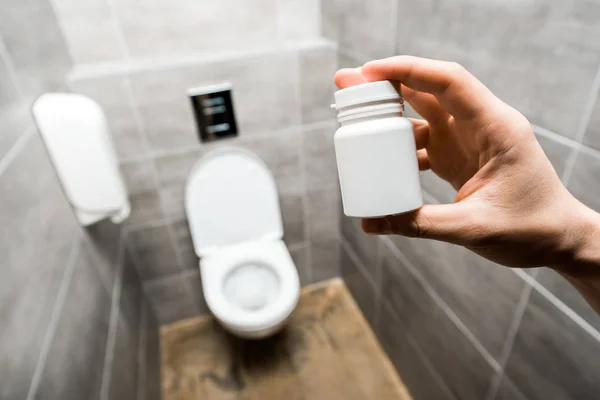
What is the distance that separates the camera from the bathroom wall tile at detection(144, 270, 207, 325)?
1.58 m

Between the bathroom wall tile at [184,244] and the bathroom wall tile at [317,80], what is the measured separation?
2.00 ft

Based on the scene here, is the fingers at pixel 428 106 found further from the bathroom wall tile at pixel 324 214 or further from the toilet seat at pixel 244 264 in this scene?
the bathroom wall tile at pixel 324 214

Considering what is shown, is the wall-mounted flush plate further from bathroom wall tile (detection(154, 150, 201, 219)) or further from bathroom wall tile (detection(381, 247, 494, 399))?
bathroom wall tile (detection(381, 247, 494, 399))

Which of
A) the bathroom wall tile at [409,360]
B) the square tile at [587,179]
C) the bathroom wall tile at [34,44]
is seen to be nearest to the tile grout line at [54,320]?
the bathroom wall tile at [34,44]

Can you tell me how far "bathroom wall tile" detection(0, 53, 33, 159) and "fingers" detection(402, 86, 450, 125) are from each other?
688 millimetres

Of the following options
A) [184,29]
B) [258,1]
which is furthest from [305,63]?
[184,29]

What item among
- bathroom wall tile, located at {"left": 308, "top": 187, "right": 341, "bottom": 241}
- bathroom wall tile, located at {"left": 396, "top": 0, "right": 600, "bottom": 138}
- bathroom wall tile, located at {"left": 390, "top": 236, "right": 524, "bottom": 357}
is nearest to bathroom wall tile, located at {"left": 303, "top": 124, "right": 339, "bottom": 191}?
bathroom wall tile, located at {"left": 308, "top": 187, "right": 341, "bottom": 241}

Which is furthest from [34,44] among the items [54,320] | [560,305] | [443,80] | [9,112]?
[560,305]

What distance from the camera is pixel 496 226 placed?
478 millimetres

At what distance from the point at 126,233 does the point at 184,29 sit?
74cm

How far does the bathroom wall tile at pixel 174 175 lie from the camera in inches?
52.0

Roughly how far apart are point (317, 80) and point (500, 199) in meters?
0.98

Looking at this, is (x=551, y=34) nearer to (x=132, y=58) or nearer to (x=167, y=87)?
(x=167, y=87)

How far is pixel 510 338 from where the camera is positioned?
2.73 feet
